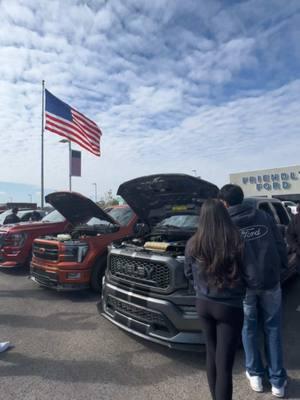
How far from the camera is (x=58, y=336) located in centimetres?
444

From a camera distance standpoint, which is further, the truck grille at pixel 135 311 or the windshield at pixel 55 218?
the windshield at pixel 55 218

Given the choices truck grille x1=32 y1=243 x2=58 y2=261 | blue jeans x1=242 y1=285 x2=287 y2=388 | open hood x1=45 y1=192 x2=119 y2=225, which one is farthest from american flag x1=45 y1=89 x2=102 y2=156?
blue jeans x1=242 y1=285 x2=287 y2=388

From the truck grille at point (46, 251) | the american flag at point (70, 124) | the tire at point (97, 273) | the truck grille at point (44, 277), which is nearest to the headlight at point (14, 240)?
the truck grille at point (46, 251)

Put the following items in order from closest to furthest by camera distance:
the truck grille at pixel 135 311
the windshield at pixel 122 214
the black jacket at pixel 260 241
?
the black jacket at pixel 260 241 → the truck grille at pixel 135 311 → the windshield at pixel 122 214

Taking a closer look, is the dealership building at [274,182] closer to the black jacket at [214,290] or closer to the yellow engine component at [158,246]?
the yellow engine component at [158,246]

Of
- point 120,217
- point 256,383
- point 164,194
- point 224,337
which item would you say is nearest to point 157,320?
point 256,383

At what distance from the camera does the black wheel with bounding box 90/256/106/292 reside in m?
5.98

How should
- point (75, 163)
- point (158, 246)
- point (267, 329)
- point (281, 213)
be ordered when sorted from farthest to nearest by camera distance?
point (75, 163), point (281, 213), point (158, 246), point (267, 329)

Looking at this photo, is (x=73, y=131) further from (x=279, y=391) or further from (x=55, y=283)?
(x=279, y=391)

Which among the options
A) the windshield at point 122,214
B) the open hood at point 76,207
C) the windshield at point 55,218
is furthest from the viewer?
the windshield at point 55,218

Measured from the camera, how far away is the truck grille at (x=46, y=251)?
235 inches

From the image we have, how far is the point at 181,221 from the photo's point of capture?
18.7 ft

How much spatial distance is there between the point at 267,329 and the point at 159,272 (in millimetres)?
1283

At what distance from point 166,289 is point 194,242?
126 cm
